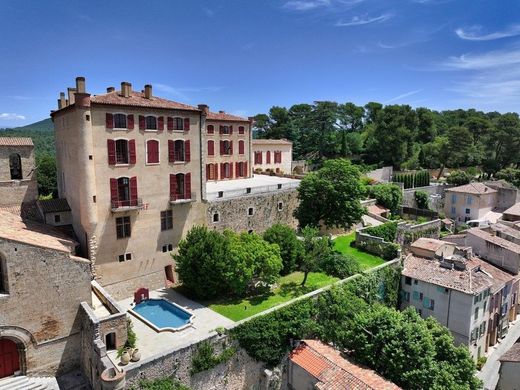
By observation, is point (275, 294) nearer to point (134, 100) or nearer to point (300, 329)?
point (300, 329)

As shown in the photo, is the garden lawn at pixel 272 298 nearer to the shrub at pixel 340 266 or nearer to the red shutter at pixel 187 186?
the shrub at pixel 340 266

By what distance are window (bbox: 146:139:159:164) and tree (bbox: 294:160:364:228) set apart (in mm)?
13940

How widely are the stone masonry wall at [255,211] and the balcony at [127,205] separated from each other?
5741mm

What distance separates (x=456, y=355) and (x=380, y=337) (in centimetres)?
481

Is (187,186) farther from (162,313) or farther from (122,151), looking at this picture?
(162,313)

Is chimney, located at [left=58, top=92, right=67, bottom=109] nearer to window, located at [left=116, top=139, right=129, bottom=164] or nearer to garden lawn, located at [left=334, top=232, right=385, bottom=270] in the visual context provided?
window, located at [left=116, top=139, right=129, bottom=164]

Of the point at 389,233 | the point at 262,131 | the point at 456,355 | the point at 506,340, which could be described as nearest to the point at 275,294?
the point at 456,355

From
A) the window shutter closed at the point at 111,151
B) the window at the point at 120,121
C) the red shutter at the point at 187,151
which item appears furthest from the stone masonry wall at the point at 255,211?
the window at the point at 120,121

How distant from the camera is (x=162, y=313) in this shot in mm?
21875

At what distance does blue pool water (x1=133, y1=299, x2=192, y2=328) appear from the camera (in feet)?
67.2

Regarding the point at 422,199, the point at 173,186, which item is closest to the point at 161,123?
the point at 173,186

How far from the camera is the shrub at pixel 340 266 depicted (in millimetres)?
27359

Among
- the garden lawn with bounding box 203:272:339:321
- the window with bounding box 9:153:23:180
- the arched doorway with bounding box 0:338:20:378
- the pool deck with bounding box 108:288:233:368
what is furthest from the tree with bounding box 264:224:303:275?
the window with bounding box 9:153:23:180

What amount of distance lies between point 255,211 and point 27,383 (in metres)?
19.5
